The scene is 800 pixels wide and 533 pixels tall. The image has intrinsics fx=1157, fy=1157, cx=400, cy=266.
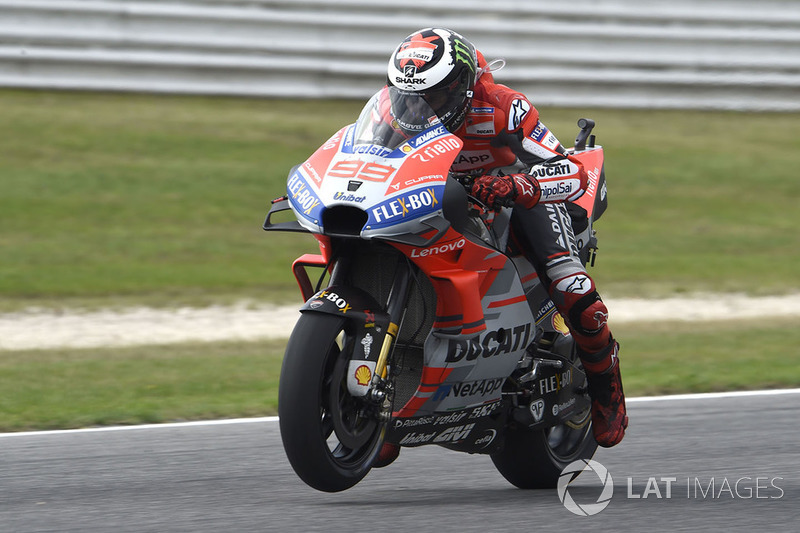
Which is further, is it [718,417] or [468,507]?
[718,417]

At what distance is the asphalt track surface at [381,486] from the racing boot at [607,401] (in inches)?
8.0

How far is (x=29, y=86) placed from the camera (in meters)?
13.4

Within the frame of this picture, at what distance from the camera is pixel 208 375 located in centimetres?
753

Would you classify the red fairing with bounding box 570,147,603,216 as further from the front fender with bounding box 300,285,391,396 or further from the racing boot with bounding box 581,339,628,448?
the front fender with bounding box 300,285,391,396

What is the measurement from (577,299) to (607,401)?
0.57 meters

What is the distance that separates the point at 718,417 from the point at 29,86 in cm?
969

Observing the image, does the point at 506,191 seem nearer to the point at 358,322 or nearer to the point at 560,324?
the point at 358,322

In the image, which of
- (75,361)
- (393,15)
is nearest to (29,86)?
(393,15)

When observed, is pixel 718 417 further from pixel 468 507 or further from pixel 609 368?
pixel 468 507

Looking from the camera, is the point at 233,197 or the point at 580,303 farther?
the point at 233,197

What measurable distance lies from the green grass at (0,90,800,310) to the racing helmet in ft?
18.5

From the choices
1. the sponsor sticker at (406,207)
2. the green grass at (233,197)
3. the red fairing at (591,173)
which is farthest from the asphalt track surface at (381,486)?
the green grass at (233,197)

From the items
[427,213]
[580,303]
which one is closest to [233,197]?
[580,303]

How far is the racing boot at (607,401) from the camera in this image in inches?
206
